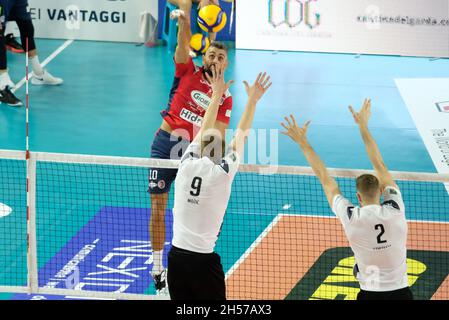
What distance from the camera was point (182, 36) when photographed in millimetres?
10445

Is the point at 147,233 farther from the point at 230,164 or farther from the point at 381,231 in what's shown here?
the point at 381,231

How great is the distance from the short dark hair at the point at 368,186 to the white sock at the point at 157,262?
3418mm

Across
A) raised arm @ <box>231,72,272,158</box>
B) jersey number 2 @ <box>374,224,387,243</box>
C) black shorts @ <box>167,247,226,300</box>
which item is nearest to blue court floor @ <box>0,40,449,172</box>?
raised arm @ <box>231,72,272,158</box>

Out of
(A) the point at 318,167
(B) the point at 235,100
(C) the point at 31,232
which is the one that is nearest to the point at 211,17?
(B) the point at 235,100

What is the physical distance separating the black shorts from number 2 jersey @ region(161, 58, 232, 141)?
2.69 m

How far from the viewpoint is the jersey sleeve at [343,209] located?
7.96 m

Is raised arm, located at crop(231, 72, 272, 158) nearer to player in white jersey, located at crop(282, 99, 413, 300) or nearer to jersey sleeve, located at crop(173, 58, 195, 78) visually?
player in white jersey, located at crop(282, 99, 413, 300)

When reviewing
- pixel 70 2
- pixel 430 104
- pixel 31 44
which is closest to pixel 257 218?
pixel 430 104

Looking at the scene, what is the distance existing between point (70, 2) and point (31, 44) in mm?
3372

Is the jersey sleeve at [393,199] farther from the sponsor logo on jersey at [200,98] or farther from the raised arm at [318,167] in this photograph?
the sponsor logo on jersey at [200,98]

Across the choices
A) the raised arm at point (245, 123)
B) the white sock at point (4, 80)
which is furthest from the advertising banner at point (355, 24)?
the raised arm at point (245, 123)

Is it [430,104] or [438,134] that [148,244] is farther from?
[430,104]

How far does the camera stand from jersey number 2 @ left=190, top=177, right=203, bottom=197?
8.25m
